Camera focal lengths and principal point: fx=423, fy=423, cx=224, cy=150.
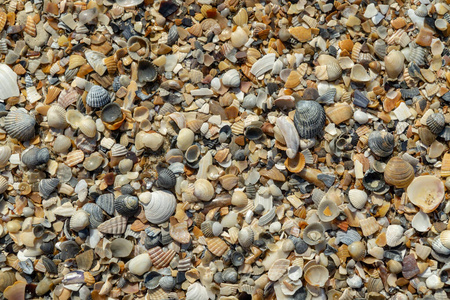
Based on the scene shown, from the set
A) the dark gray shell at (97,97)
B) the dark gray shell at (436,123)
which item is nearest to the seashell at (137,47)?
the dark gray shell at (97,97)

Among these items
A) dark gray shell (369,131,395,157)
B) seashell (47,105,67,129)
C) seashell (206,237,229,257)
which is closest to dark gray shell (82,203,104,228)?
seashell (47,105,67,129)

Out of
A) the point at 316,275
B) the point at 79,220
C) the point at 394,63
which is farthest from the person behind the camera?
the point at 394,63

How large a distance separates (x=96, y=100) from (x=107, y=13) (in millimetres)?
656

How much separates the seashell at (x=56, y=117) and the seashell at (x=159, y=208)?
0.78 m

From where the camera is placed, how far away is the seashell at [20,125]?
2.73m

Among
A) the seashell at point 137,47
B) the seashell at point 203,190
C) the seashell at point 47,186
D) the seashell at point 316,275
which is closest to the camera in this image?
the seashell at point 316,275

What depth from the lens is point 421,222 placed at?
250 cm

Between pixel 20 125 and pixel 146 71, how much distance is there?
2.89 ft

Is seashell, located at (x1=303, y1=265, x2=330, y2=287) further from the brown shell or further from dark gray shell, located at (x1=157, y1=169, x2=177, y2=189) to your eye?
dark gray shell, located at (x1=157, y1=169, x2=177, y2=189)

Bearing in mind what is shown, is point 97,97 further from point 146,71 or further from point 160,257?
point 160,257

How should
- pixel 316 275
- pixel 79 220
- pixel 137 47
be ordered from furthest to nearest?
pixel 137 47, pixel 79 220, pixel 316 275

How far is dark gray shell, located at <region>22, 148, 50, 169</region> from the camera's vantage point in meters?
2.68

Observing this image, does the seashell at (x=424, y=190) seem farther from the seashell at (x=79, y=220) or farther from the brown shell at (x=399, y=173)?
the seashell at (x=79, y=220)

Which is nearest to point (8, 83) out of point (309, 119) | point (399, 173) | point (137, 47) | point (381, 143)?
point (137, 47)
